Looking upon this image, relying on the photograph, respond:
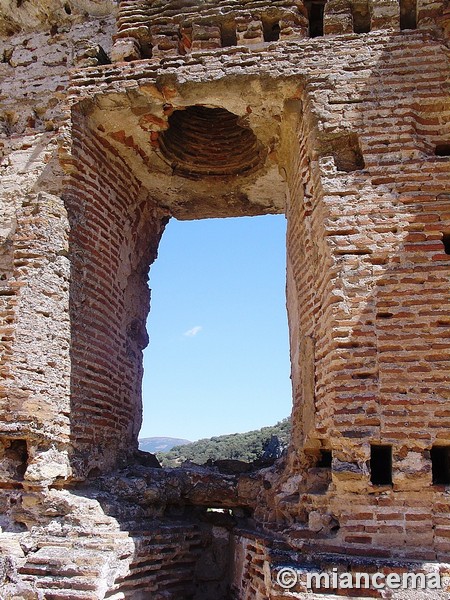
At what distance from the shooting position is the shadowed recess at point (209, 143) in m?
6.98

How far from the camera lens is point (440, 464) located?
4.31 m

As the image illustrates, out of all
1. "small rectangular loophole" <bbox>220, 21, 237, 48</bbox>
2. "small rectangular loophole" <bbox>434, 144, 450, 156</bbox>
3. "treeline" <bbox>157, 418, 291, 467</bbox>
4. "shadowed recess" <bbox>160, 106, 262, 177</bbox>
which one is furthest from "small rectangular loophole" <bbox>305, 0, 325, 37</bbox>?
"treeline" <bbox>157, 418, 291, 467</bbox>

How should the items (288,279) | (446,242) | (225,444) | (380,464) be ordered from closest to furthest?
(380,464) < (446,242) < (288,279) < (225,444)

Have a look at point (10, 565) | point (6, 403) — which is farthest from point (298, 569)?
point (6, 403)

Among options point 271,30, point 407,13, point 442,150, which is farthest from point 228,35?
point 442,150

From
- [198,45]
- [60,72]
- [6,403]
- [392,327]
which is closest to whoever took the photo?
[392,327]

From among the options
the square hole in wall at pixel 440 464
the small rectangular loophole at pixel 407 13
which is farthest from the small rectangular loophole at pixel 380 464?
the small rectangular loophole at pixel 407 13

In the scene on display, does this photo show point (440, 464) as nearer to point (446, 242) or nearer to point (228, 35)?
point (446, 242)

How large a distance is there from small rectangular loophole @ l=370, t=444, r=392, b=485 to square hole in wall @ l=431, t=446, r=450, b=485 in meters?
0.31

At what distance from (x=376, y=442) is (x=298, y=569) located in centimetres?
100

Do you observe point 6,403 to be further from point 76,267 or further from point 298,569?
point 298,569

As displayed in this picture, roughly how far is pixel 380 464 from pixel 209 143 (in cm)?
435

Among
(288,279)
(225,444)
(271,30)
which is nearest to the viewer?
(271,30)

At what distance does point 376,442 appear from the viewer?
4.19m
